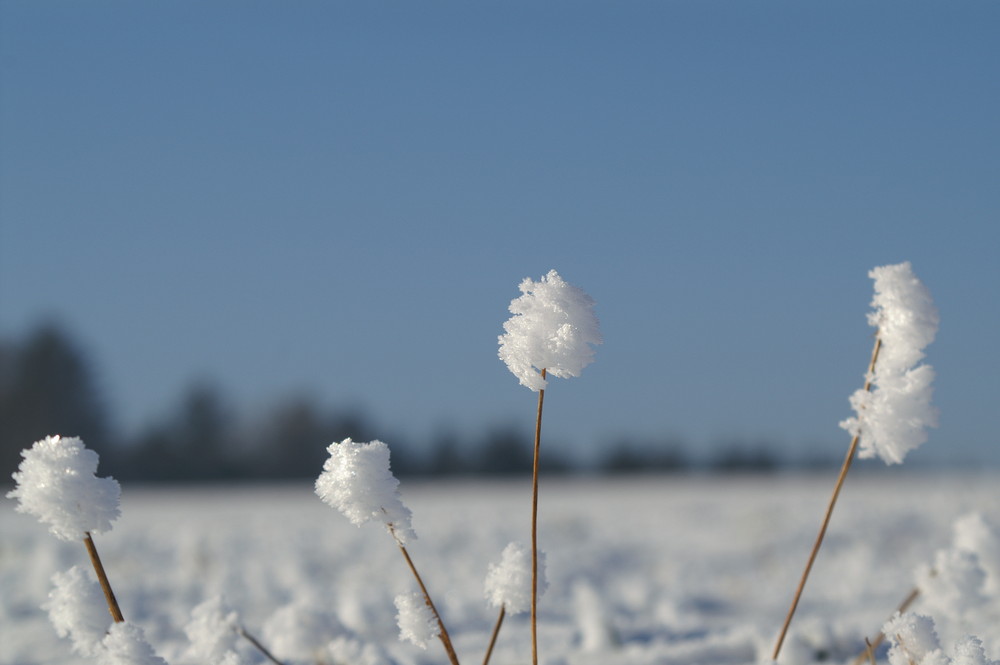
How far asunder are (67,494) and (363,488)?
0.50m

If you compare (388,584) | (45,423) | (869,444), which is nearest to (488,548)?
(388,584)

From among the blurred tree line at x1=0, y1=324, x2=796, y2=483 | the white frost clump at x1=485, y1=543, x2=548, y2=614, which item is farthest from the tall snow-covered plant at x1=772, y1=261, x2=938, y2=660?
the blurred tree line at x1=0, y1=324, x2=796, y2=483

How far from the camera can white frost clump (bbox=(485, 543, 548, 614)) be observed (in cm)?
175

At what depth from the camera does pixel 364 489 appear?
5.08ft

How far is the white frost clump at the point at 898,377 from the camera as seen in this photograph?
5.58 feet

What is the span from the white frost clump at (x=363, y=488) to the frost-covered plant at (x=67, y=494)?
1.25 feet

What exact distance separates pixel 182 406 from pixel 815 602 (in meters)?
38.0

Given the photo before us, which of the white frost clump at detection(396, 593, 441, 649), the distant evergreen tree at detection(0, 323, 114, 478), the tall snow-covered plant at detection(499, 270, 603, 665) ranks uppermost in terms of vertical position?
the distant evergreen tree at detection(0, 323, 114, 478)

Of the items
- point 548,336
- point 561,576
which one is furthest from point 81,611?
point 561,576

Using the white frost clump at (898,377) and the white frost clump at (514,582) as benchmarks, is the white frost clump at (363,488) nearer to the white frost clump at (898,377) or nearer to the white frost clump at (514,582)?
the white frost clump at (514,582)

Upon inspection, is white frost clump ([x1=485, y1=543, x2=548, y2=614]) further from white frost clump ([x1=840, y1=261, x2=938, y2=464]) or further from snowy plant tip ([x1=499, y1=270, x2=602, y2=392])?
white frost clump ([x1=840, y1=261, x2=938, y2=464])

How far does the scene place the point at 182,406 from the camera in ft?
129

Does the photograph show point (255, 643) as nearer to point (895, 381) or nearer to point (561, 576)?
point (895, 381)

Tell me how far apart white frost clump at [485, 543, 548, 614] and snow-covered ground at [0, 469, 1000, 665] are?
594mm
